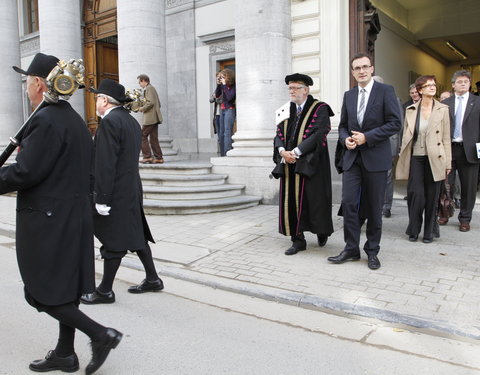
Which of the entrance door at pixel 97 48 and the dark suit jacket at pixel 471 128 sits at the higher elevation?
the entrance door at pixel 97 48

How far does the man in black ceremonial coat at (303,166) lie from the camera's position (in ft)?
18.8

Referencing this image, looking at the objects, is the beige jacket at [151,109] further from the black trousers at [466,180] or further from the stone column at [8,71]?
the stone column at [8,71]

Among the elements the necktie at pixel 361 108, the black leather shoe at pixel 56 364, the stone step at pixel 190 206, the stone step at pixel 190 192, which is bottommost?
the black leather shoe at pixel 56 364

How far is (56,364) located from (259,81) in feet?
24.4

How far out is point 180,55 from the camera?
1430cm

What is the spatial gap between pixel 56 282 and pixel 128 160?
1.67 metres

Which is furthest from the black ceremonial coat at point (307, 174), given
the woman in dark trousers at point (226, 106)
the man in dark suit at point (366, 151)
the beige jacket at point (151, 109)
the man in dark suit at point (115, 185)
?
the beige jacket at point (151, 109)

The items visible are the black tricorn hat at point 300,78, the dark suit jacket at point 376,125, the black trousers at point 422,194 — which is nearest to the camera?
the dark suit jacket at point 376,125

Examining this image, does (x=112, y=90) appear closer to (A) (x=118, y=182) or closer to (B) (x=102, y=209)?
(A) (x=118, y=182)

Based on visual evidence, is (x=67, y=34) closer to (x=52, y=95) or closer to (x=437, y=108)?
(x=437, y=108)

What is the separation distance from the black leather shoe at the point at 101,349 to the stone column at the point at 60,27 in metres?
12.7

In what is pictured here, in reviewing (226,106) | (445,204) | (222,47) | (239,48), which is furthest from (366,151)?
(222,47)

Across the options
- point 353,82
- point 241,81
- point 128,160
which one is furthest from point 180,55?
point 128,160

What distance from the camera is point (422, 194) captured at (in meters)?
6.42
